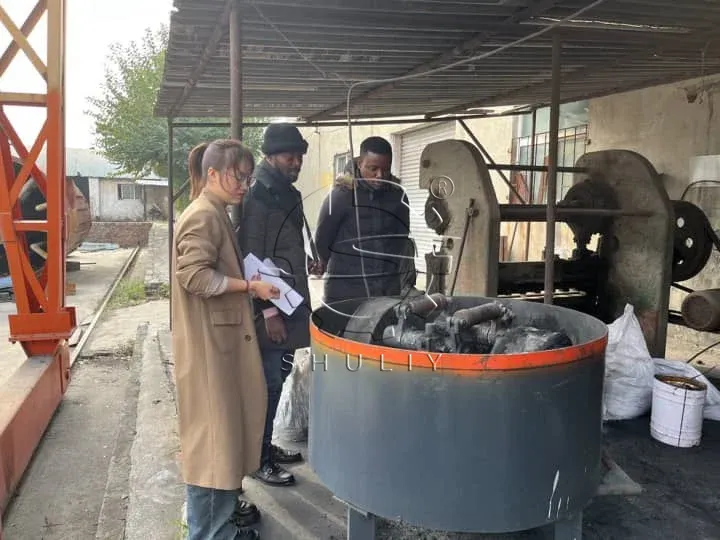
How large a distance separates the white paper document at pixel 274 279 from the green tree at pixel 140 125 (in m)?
17.5

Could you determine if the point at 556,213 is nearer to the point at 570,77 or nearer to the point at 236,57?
the point at 570,77

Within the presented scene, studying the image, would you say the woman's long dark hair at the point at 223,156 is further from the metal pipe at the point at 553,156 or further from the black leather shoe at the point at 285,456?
the metal pipe at the point at 553,156

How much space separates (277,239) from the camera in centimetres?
275

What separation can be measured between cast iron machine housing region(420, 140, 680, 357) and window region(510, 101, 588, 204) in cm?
204

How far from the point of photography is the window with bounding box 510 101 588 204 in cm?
695

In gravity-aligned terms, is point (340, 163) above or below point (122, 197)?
above

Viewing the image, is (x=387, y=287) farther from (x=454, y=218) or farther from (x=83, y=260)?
(x=83, y=260)

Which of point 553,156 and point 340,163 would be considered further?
point 340,163

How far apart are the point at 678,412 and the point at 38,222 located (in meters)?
4.42

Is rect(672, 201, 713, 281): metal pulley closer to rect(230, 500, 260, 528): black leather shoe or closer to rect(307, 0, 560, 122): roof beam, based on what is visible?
rect(307, 0, 560, 122): roof beam

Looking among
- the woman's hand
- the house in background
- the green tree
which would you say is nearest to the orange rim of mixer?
the woman's hand

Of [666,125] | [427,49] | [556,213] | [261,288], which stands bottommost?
[261,288]

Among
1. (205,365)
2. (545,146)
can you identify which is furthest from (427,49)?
(545,146)

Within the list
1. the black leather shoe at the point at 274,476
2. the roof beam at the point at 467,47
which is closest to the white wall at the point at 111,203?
the roof beam at the point at 467,47
